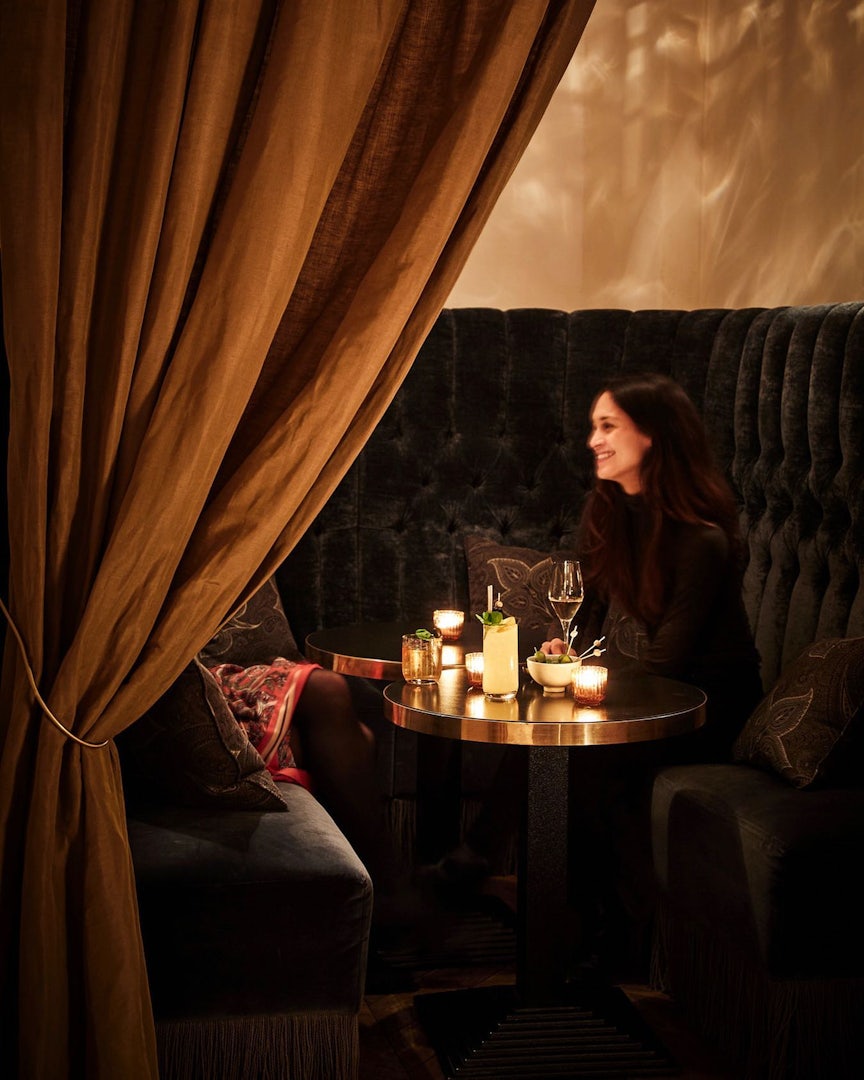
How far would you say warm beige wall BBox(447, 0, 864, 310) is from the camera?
3.34m

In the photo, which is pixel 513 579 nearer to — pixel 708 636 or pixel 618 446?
pixel 618 446

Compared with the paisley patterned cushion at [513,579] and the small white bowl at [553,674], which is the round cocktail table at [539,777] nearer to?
the small white bowl at [553,674]

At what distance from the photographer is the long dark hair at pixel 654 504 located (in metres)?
2.36

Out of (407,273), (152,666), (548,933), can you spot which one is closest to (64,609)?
(152,666)

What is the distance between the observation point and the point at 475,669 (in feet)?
6.56

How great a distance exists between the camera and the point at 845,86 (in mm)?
2871

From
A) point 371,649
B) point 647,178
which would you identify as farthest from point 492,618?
point 647,178

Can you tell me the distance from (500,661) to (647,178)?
2279 millimetres

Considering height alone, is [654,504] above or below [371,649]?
above

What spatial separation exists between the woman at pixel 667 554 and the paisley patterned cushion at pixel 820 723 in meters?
0.19

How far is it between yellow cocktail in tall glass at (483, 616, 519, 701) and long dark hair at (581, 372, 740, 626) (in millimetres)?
587

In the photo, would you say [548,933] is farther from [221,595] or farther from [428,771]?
[221,595]

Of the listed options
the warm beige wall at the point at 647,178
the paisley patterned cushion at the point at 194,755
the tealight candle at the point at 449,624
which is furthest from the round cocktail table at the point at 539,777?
the warm beige wall at the point at 647,178

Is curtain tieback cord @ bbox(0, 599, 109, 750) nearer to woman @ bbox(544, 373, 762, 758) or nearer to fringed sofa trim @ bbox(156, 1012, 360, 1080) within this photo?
fringed sofa trim @ bbox(156, 1012, 360, 1080)
